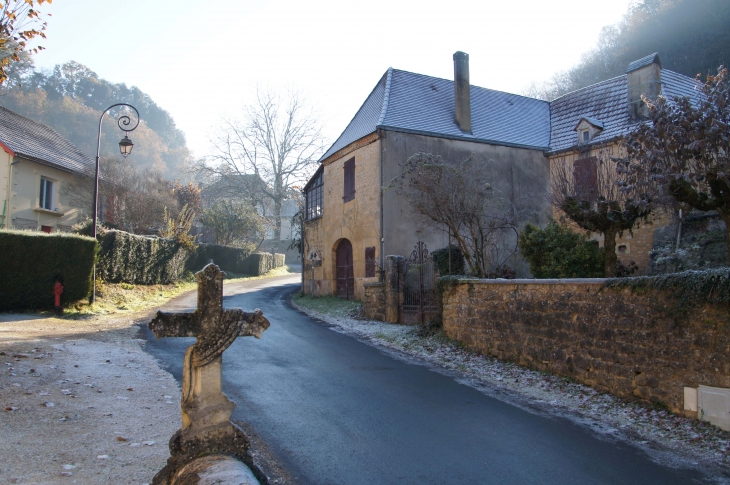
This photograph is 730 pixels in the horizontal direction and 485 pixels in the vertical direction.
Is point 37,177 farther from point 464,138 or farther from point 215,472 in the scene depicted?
point 215,472

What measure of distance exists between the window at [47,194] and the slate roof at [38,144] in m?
0.94

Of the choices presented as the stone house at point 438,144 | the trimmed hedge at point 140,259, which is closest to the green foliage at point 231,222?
the trimmed hedge at point 140,259

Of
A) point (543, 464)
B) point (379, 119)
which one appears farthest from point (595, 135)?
point (543, 464)

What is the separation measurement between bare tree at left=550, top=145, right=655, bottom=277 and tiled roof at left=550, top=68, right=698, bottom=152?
7.60m

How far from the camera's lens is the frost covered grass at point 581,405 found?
5.11 meters

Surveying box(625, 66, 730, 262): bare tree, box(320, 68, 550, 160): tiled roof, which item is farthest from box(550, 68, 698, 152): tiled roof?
box(625, 66, 730, 262): bare tree

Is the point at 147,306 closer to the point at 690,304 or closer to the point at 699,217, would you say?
the point at 690,304

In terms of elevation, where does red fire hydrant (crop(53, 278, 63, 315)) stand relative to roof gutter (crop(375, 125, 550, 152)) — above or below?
below

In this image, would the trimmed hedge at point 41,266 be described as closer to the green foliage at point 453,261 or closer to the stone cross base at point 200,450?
the green foliage at point 453,261

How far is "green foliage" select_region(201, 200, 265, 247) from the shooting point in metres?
34.7

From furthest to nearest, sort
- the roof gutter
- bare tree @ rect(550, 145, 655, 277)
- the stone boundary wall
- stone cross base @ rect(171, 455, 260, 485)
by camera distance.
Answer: the roof gutter, bare tree @ rect(550, 145, 655, 277), the stone boundary wall, stone cross base @ rect(171, 455, 260, 485)

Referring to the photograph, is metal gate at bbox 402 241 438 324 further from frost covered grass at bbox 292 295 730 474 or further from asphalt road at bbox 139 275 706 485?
asphalt road at bbox 139 275 706 485

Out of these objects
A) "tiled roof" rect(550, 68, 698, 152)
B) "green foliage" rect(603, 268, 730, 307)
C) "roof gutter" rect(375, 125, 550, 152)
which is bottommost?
"green foliage" rect(603, 268, 730, 307)

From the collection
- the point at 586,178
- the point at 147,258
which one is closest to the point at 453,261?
the point at 586,178
